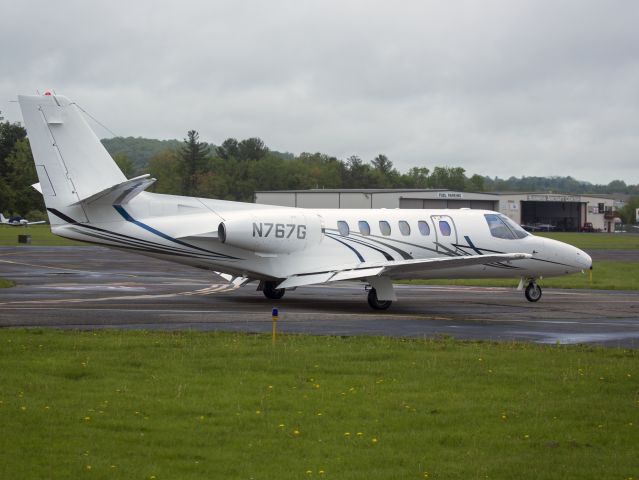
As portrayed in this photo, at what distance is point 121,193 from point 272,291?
674 cm

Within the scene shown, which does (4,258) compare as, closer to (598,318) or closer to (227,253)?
(227,253)

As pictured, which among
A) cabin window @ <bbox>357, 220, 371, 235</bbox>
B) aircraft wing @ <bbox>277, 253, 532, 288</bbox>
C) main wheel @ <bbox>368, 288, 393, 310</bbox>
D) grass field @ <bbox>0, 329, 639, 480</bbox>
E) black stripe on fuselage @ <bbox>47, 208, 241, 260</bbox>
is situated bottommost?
grass field @ <bbox>0, 329, 639, 480</bbox>

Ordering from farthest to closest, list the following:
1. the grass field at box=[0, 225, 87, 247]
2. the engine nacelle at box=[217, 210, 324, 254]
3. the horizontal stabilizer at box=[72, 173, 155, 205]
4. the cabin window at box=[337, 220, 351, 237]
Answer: the grass field at box=[0, 225, 87, 247] → the cabin window at box=[337, 220, 351, 237] → the engine nacelle at box=[217, 210, 324, 254] → the horizontal stabilizer at box=[72, 173, 155, 205]

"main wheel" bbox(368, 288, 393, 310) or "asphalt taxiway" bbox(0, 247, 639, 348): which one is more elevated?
"main wheel" bbox(368, 288, 393, 310)

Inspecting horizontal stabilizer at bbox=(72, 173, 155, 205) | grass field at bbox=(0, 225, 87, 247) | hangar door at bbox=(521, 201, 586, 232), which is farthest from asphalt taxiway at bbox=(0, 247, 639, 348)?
hangar door at bbox=(521, 201, 586, 232)

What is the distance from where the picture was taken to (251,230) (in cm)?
2673

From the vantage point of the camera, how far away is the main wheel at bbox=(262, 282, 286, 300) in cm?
3011

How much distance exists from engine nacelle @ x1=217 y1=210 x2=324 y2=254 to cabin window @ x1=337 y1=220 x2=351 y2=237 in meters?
0.64

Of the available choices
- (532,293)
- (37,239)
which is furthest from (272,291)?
(37,239)

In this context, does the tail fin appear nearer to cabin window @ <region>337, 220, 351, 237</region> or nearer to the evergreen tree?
cabin window @ <region>337, 220, 351, 237</region>

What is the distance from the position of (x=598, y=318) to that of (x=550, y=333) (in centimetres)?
463

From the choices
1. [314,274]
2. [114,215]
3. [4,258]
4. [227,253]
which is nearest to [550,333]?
[314,274]

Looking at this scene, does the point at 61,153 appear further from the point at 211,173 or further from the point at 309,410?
the point at 211,173

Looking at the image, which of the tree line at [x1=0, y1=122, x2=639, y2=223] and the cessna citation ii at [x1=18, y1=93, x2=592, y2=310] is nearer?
the cessna citation ii at [x1=18, y1=93, x2=592, y2=310]
